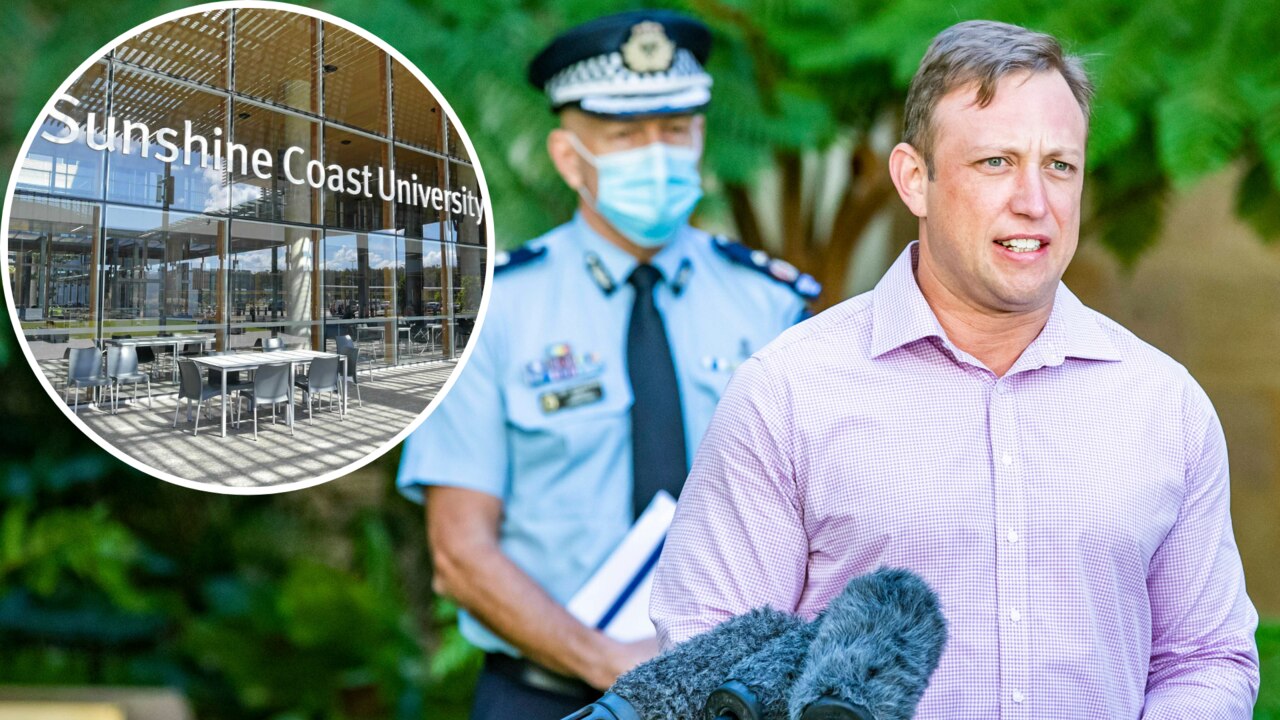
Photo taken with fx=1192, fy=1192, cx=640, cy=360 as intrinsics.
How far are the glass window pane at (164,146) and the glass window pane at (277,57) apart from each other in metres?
0.05

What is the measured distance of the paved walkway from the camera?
1083mm

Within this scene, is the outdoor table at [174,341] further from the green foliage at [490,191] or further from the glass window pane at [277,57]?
the green foliage at [490,191]

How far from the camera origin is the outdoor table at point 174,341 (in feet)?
3.40

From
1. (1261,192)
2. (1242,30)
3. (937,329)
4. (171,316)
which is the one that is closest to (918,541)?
(937,329)

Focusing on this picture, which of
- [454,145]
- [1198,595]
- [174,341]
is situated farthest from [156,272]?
[1198,595]

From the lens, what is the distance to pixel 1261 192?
293 cm

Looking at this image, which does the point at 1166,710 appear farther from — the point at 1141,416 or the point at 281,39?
the point at 281,39

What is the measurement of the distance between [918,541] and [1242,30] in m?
1.97

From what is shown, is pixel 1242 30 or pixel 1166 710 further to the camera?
pixel 1242 30

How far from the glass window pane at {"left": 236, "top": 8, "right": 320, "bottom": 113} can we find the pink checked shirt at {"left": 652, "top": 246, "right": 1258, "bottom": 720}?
1.76ft

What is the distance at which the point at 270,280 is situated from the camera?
3.64ft

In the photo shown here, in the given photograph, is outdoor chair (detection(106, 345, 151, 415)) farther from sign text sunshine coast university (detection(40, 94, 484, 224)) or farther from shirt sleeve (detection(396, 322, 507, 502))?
shirt sleeve (detection(396, 322, 507, 502))

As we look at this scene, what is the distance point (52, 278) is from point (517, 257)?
1.27 metres

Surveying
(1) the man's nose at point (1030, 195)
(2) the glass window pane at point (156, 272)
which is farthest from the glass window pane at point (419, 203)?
(1) the man's nose at point (1030, 195)
